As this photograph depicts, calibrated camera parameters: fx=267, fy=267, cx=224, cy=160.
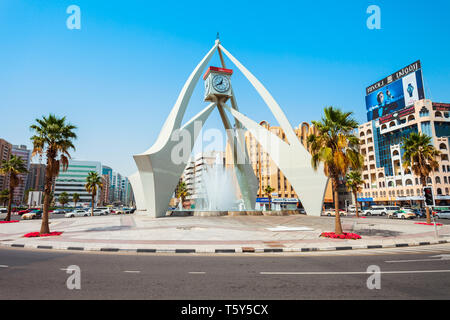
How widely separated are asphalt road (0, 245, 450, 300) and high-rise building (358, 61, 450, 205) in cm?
6317

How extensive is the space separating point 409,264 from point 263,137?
2686 centimetres

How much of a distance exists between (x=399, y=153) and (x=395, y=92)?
709 inches

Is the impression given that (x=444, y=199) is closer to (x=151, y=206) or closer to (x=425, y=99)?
(x=425, y=99)

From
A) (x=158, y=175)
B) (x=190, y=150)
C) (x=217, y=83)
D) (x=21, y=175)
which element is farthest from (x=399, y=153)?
(x=21, y=175)

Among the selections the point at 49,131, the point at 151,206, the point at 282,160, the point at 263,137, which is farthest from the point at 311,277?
the point at 263,137

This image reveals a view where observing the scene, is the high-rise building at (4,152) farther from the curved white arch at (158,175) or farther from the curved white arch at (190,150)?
the curved white arch at (158,175)

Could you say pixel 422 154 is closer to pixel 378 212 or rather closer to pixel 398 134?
pixel 378 212

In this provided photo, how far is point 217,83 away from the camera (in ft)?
130

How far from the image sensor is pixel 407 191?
2584 inches

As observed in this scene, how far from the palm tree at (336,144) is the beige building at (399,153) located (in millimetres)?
53623

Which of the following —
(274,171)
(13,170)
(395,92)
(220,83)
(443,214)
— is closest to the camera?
(13,170)

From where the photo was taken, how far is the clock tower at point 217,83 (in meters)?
39.3

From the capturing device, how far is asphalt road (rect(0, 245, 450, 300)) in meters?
5.31

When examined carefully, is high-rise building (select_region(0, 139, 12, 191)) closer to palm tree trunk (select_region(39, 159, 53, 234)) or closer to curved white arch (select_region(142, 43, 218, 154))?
curved white arch (select_region(142, 43, 218, 154))
